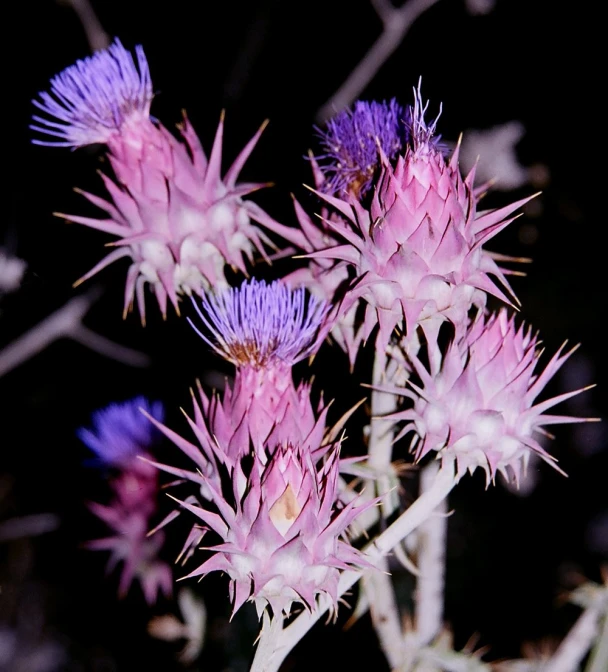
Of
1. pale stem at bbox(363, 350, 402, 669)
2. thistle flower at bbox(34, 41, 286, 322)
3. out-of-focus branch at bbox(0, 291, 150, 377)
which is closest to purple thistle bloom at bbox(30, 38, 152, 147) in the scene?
thistle flower at bbox(34, 41, 286, 322)

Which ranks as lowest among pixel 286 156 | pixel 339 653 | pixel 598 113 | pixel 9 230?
pixel 339 653

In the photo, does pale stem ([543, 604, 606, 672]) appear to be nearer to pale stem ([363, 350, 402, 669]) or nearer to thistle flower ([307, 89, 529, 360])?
pale stem ([363, 350, 402, 669])

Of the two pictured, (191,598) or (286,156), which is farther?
(286,156)

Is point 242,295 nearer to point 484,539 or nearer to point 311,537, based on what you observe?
point 311,537

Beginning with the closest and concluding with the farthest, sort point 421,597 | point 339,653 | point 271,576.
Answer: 1. point 271,576
2. point 421,597
3. point 339,653

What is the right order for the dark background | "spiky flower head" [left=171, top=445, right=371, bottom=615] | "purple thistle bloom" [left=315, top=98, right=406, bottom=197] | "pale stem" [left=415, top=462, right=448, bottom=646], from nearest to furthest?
1. "spiky flower head" [left=171, top=445, right=371, bottom=615]
2. "purple thistle bloom" [left=315, top=98, right=406, bottom=197]
3. "pale stem" [left=415, top=462, right=448, bottom=646]
4. the dark background

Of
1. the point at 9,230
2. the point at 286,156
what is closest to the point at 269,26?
the point at 286,156

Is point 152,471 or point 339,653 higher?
point 152,471
